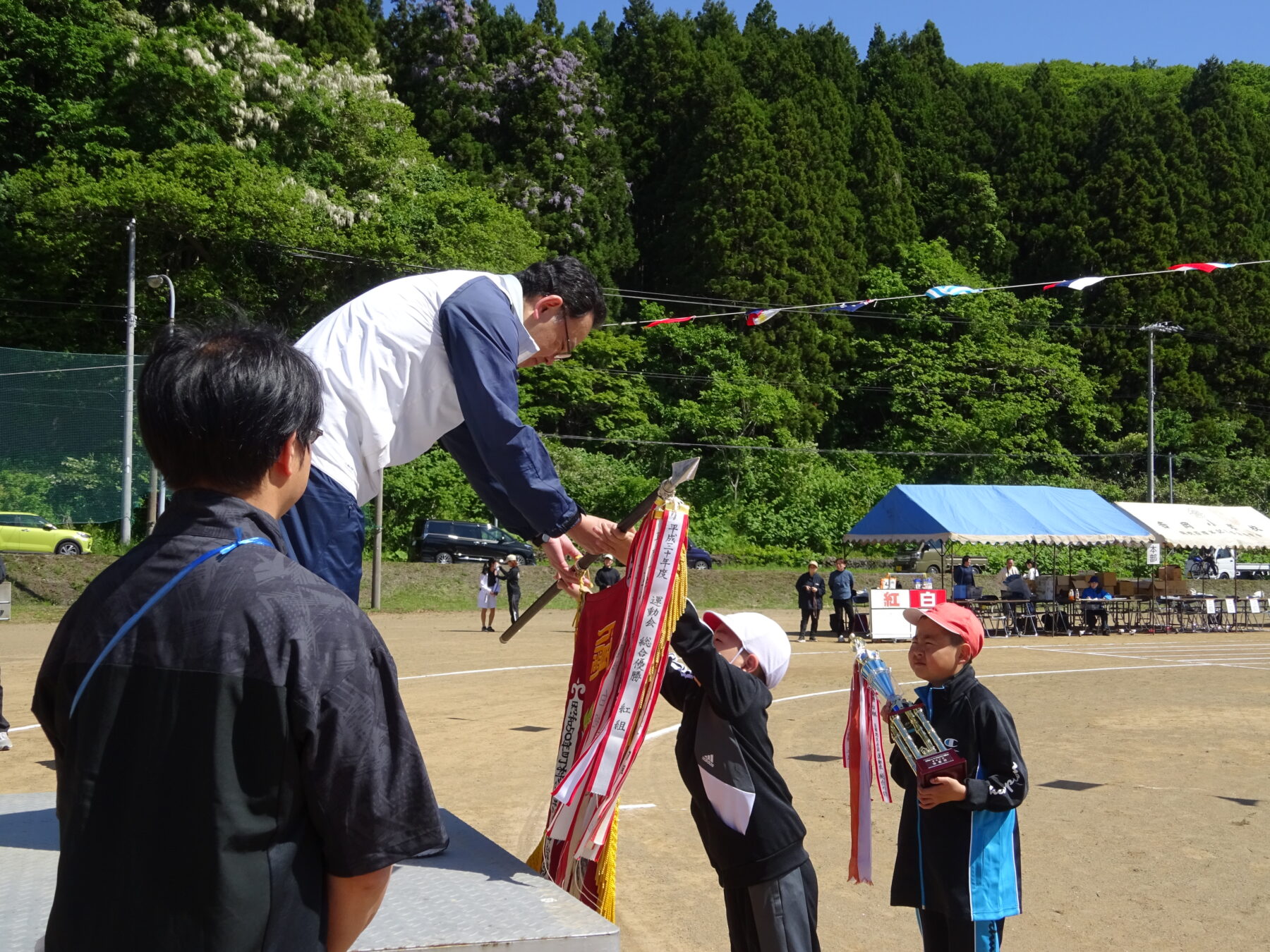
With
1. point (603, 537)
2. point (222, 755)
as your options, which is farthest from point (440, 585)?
point (222, 755)

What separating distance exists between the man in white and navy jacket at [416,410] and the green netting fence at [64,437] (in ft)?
80.7

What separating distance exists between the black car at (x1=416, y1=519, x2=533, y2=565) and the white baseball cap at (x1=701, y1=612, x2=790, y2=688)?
33383mm

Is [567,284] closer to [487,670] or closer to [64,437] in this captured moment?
[487,670]

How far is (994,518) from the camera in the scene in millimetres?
26766

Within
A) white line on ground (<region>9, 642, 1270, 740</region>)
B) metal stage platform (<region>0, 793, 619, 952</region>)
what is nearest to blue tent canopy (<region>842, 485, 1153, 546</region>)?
white line on ground (<region>9, 642, 1270, 740</region>)

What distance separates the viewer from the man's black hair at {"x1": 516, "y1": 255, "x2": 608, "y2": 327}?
320 centimetres

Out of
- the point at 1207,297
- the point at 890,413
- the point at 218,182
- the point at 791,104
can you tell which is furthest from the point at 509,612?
the point at 1207,297

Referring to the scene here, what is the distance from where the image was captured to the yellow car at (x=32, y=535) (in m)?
25.8

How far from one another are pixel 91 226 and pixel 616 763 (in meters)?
36.8

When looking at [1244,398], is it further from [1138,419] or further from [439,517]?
[439,517]

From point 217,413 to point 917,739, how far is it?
2.84 m

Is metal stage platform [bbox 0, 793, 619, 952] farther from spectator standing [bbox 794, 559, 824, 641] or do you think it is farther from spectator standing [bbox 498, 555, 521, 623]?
spectator standing [bbox 794, 559, 824, 641]

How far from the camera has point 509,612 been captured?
29.4 metres

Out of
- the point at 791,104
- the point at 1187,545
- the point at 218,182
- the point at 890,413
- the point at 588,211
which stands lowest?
the point at 1187,545
